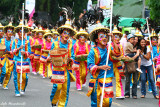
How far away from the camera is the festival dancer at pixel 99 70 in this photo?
7934mm

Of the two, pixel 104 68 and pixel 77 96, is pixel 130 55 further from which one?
pixel 104 68

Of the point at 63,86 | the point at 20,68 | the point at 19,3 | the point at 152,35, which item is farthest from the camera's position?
the point at 19,3

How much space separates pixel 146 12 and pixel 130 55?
38.6 ft

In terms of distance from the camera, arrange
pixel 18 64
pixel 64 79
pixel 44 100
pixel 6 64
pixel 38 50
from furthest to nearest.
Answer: pixel 38 50 → pixel 6 64 → pixel 18 64 → pixel 44 100 → pixel 64 79

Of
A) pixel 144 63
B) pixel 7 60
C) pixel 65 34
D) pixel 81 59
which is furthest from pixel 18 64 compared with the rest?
pixel 144 63

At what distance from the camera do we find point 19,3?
130 ft

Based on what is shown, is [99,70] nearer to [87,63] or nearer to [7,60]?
[87,63]

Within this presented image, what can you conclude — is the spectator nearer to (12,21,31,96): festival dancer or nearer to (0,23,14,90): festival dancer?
(12,21,31,96): festival dancer

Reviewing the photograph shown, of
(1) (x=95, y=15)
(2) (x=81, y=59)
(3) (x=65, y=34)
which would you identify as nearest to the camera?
(1) (x=95, y=15)

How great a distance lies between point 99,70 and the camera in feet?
26.5

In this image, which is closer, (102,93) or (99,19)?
(102,93)

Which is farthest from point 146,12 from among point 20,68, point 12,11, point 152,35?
point 12,11

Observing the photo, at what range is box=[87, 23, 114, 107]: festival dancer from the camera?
793cm

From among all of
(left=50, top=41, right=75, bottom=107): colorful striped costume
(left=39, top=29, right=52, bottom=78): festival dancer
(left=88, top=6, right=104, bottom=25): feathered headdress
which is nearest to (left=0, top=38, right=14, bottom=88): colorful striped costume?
(left=50, top=41, right=75, bottom=107): colorful striped costume
